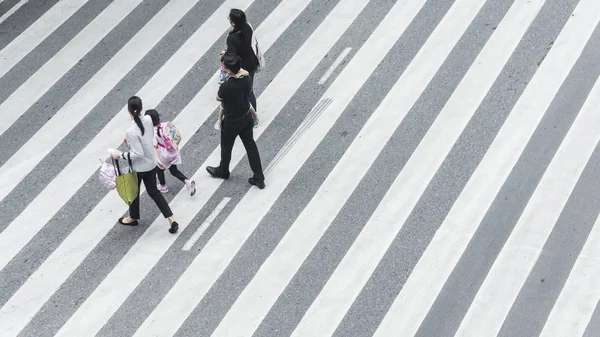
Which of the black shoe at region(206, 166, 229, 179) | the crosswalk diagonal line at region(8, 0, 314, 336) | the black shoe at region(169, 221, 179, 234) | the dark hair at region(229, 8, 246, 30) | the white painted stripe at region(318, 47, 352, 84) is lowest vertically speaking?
the crosswalk diagonal line at region(8, 0, 314, 336)

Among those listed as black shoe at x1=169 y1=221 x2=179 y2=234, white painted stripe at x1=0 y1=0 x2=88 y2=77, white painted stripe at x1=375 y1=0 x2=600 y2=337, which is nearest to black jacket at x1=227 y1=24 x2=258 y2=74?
black shoe at x1=169 y1=221 x2=179 y2=234

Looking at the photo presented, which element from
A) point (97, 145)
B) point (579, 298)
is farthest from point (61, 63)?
point (579, 298)

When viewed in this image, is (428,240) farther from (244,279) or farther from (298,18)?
(298,18)

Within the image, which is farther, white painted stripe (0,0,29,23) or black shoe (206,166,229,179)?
white painted stripe (0,0,29,23)

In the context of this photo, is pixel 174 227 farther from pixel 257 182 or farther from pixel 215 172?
pixel 257 182

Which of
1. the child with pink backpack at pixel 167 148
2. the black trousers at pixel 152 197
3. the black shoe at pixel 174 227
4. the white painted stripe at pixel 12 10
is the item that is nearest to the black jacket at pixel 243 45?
the child with pink backpack at pixel 167 148

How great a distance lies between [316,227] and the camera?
11.4 m

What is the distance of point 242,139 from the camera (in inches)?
453

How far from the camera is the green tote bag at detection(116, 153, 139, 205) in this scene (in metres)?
10.9

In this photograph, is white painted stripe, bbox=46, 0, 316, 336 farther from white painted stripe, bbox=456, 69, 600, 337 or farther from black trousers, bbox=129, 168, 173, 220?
white painted stripe, bbox=456, 69, 600, 337

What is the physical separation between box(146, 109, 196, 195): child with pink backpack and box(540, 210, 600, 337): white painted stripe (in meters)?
4.50

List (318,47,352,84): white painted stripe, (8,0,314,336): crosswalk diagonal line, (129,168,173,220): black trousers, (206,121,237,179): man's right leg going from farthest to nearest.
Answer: (318,47,352,84): white painted stripe
(206,121,237,179): man's right leg
(129,168,173,220): black trousers
(8,0,314,336): crosswalk diagonal line

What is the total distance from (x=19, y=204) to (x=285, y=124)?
138 inches

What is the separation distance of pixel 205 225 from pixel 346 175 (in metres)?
1.84
